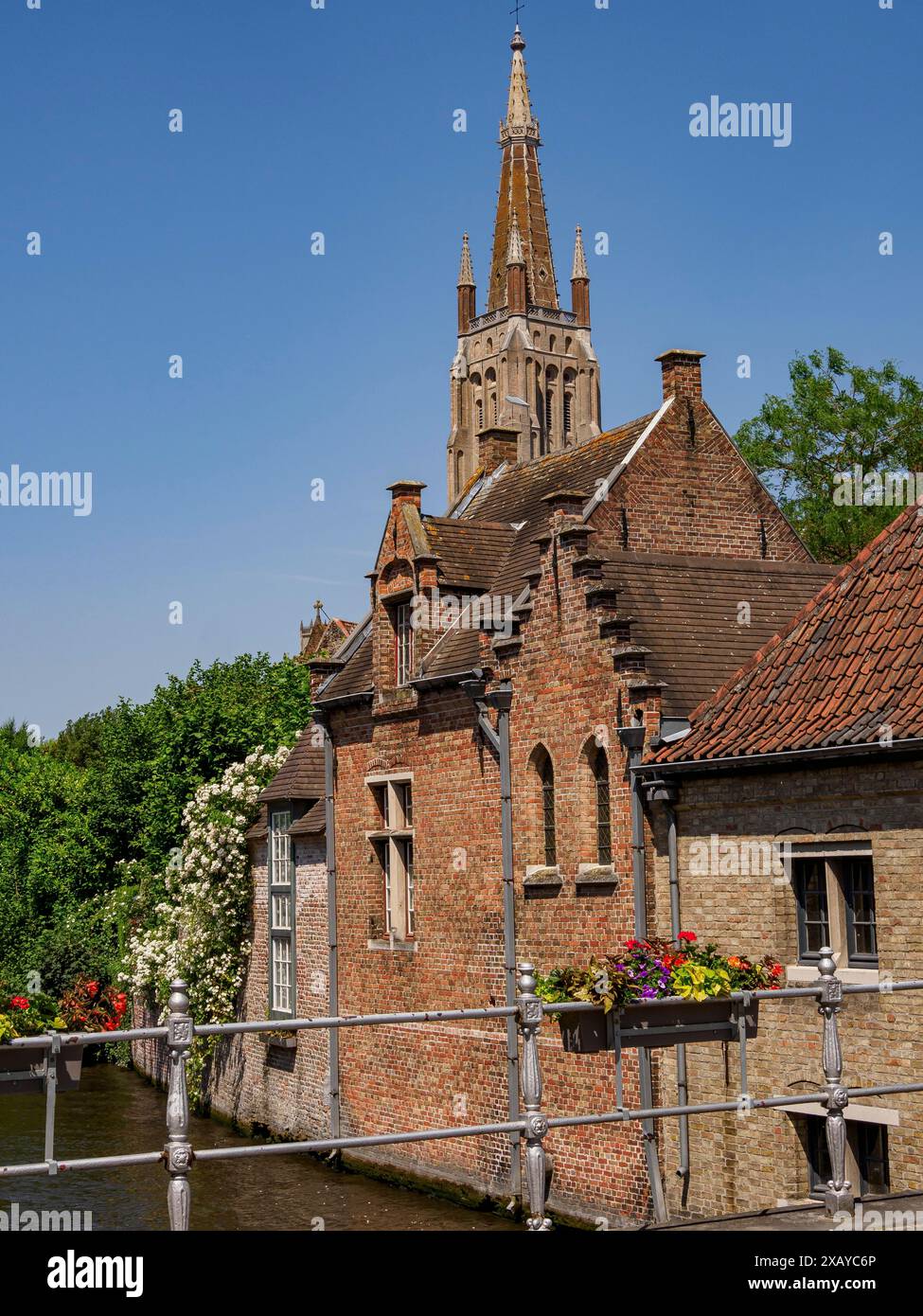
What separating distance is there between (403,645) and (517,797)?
15.2ft

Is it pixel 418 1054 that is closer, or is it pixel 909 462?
pixel 418 1054

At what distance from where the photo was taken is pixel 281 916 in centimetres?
3067

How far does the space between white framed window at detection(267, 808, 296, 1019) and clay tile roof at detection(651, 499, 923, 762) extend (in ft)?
42.2

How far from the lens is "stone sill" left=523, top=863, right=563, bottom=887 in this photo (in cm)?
2081

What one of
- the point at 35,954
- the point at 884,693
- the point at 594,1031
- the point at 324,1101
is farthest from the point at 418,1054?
the point at 35,954

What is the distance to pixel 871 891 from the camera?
16266mm

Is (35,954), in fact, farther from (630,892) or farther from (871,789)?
(871,789)

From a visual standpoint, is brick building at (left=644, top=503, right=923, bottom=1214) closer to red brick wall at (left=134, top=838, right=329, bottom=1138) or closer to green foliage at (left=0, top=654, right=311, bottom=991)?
red brick wall at (left=134, top=838, right=329, bottom=1138)

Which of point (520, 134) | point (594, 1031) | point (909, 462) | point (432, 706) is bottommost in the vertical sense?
point (594, 1031)

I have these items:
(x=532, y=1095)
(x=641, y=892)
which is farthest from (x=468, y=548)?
(x=532, y=1095)

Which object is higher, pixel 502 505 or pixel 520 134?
pixel 520 134

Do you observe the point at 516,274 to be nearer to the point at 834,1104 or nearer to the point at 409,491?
the point at 409,491

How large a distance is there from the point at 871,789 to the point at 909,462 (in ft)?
98.9

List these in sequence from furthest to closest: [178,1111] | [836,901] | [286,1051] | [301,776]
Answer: [301,776] → [286,1051] → [836,901] → [178,1111]
